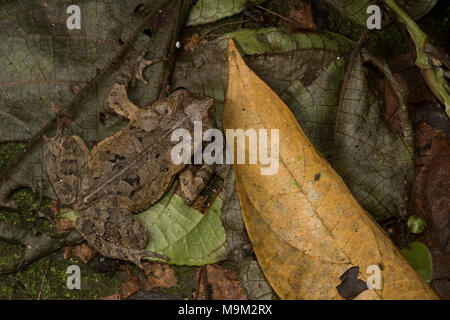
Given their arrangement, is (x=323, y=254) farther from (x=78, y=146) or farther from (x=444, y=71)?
(x=78, y=146)

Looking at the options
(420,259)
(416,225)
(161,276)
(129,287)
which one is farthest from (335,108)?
(129,287)

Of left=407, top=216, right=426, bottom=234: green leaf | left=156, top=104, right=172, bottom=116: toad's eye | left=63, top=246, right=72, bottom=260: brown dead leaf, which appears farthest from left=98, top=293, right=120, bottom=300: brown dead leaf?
left=407, top=216, right=426, bottom=234: green leaf

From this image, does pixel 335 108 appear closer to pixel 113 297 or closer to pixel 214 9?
pixel 214 9

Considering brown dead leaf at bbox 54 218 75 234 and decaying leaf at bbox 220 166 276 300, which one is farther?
brown dead leaf at bbox 54 218 75 234

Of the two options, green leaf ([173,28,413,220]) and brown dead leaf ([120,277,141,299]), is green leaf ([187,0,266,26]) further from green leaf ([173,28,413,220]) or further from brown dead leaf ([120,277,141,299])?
brown dead leaf ([120,277,141,299])

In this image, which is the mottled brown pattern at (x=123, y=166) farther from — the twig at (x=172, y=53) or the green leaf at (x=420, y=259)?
the green leaf at (x=420, y=259)

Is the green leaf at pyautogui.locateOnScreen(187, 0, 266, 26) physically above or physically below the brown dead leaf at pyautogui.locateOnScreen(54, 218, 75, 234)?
above

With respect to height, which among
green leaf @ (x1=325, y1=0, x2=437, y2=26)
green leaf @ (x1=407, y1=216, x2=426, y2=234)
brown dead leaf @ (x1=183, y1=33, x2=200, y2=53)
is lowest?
green leaf @ (x1=407, y1=216, x2=426, y2=234)
